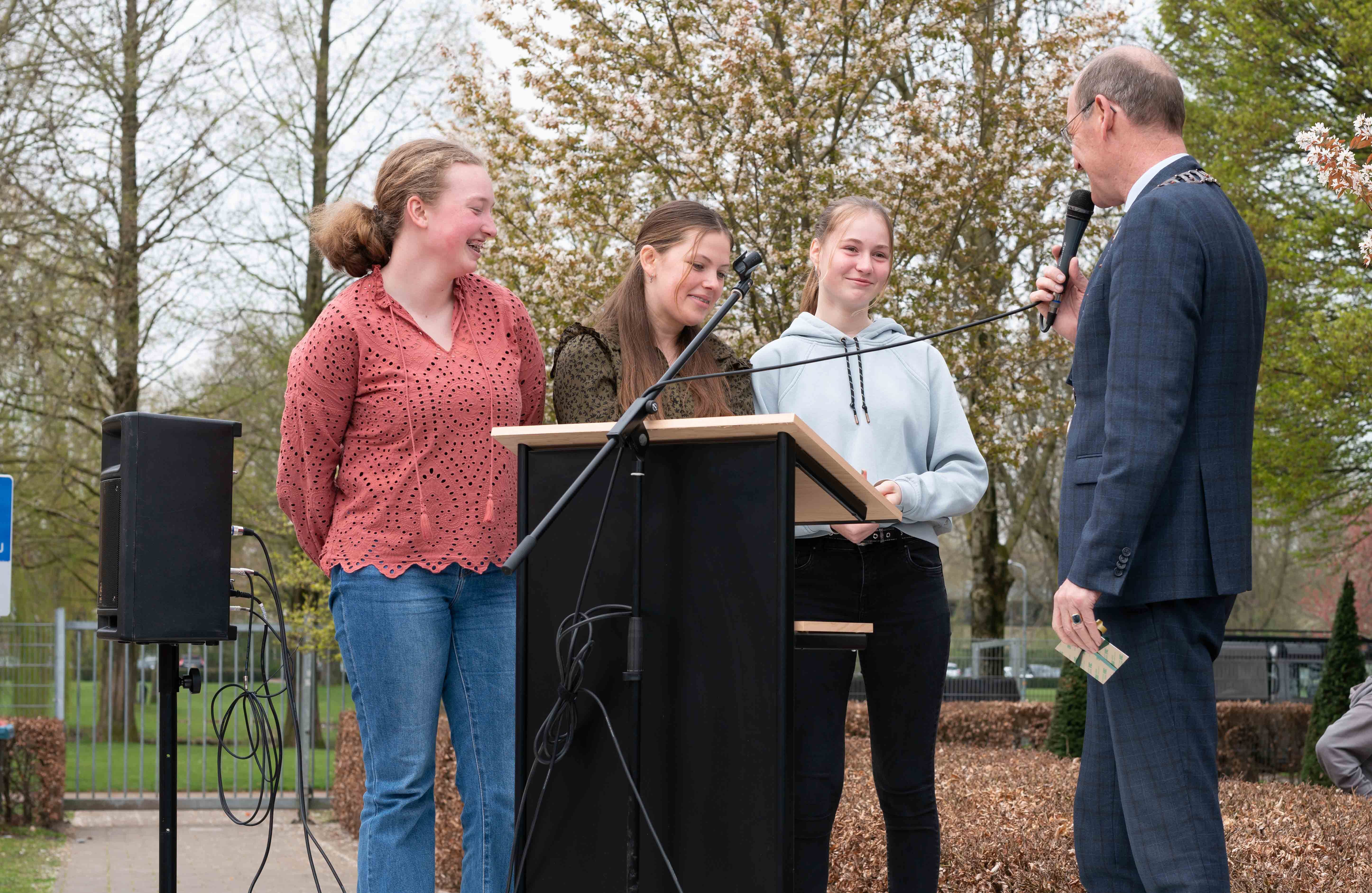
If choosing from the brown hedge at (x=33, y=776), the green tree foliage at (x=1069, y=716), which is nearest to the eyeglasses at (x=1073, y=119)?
the green tree foliage at (x=1069, y=716)

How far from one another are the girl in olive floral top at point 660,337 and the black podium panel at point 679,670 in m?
0.56

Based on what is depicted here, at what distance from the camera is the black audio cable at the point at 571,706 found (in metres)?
2.51

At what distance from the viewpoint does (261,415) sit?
61.4 feet

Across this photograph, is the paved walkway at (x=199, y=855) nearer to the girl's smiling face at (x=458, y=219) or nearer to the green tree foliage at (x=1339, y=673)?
the girl's smiling face at (x=458, y=219)

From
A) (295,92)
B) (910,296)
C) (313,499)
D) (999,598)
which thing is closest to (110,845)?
(910,296)

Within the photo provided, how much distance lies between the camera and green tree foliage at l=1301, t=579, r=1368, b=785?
448 inches

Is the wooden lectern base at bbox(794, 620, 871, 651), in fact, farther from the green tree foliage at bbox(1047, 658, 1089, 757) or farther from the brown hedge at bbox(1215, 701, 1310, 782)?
the brown hedge at bbox(1215, 701, 1310, 782)

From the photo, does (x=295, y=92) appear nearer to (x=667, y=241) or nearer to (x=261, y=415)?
(x=261, y=415)

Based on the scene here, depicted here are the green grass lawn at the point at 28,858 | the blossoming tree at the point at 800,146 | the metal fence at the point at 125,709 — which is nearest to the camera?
the green grass lawn at the point at 28,858

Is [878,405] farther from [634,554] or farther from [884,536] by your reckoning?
[634,554]

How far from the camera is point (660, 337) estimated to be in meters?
3.48

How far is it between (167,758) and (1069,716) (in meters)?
8.99

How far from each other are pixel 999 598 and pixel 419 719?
17806 millimetres

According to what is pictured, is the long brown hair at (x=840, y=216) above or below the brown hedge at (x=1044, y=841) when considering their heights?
above
